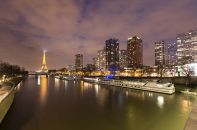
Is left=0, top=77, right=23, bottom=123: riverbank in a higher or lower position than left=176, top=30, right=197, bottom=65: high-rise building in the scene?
lower

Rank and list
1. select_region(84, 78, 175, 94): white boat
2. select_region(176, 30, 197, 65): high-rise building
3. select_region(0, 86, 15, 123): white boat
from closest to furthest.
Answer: select_region(0, 86, 15, 123): white boat → select_region(84, 78, 175, 94): white boat → select_region(176, 30, 197, 65): high-rise building

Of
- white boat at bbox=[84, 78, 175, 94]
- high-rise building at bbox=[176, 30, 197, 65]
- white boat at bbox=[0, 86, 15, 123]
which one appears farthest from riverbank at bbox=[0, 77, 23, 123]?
high-rise building at bbox=[176, 30, 197, 65]

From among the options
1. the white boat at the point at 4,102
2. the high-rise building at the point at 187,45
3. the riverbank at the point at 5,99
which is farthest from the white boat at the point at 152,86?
the high-rise building at the point at 187,45

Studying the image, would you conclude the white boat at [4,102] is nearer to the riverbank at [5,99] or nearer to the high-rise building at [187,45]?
the riverbank at [5,99]

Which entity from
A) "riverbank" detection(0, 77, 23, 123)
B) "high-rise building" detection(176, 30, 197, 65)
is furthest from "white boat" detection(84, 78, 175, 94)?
"high-rise building" detection(176, 30, 197, 65)

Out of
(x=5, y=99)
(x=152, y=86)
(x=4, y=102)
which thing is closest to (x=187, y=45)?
(x=152, y=86)

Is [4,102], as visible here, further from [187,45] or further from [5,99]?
[187,45]

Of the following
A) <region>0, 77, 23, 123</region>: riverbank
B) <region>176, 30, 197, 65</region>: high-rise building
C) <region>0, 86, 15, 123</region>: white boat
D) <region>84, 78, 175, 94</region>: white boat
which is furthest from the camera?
<region>176, 30, 197, 65</region>: high-rise building

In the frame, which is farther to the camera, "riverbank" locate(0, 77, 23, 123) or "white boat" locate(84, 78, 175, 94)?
"white boat" locate(84, 78, 175, 94)

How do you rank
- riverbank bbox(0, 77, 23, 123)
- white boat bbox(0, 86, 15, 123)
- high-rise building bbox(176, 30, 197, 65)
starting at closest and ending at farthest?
white boat bbox(0, 86, 15, 123)
riverbank bbox(0, 77, 23, 123)
high-rise building bbox(176, 30, 197, 65)

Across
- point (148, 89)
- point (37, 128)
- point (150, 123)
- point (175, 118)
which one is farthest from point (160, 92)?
point (37, 128)

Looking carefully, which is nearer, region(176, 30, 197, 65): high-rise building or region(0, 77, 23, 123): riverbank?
region(0, 77, 23, 123): riverbank

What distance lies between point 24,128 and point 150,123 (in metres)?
15.2

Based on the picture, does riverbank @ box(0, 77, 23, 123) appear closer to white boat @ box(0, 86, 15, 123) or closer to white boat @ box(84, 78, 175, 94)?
white boat @ box(0, 86, 15, 123)
